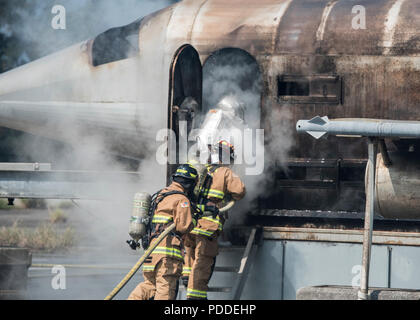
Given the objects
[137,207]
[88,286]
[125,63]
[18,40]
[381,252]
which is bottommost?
[88,286]

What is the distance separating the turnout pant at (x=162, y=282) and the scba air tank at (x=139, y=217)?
38 centimetres

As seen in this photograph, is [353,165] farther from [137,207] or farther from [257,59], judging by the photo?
[137,207]

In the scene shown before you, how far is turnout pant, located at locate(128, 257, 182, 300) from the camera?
736 centimetres

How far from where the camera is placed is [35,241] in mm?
18359

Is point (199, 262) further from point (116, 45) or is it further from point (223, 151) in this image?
point (116, 45)

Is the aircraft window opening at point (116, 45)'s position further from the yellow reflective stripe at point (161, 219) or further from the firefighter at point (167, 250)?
the yellow reflective stripe at point (161, 219)

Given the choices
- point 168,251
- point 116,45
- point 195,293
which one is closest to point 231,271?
point 195,293

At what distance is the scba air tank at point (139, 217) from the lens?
24.6ft

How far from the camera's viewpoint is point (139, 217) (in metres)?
7.51

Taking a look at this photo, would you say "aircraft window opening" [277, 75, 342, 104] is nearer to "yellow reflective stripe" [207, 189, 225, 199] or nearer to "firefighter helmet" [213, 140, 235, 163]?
"firefighter helmet" [213, 140, 235, 163]

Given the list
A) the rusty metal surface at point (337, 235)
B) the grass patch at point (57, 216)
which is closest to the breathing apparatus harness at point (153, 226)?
the rusty metal surface at point (337, 235)

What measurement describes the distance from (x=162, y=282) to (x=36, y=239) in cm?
1173
